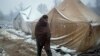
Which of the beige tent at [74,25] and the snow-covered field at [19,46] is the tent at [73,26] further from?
the snow-covered field at [19,46]

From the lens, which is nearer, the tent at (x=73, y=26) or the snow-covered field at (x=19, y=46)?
the snow-covered field at (x=19, y=46)

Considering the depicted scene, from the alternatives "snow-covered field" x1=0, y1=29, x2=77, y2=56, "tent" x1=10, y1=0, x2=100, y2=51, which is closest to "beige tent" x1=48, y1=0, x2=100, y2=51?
"tent" x1=10, y1=0, x2=100, y2=51

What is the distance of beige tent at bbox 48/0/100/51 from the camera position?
8406mm

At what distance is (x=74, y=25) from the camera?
8.71m

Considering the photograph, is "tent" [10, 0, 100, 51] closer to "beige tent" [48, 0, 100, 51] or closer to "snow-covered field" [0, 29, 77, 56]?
"beige tent" [48, 0, 100, 51]

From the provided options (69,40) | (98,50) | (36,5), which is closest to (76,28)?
(69,40)

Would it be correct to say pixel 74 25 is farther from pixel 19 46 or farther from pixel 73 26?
pixel 19 46

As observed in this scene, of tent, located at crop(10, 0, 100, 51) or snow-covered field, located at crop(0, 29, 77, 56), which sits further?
tent, located at crop(10, 0, 100, 51)

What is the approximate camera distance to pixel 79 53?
8.22 m

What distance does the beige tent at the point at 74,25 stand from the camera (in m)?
8.41

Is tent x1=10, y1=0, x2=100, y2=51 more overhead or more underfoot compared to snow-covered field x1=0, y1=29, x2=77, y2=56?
more overhead

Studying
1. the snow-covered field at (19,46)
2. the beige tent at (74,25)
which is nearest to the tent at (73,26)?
the beige tent at (74,25)

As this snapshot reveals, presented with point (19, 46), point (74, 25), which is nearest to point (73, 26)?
point (74, 25)

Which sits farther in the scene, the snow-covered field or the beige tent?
the beige tent
